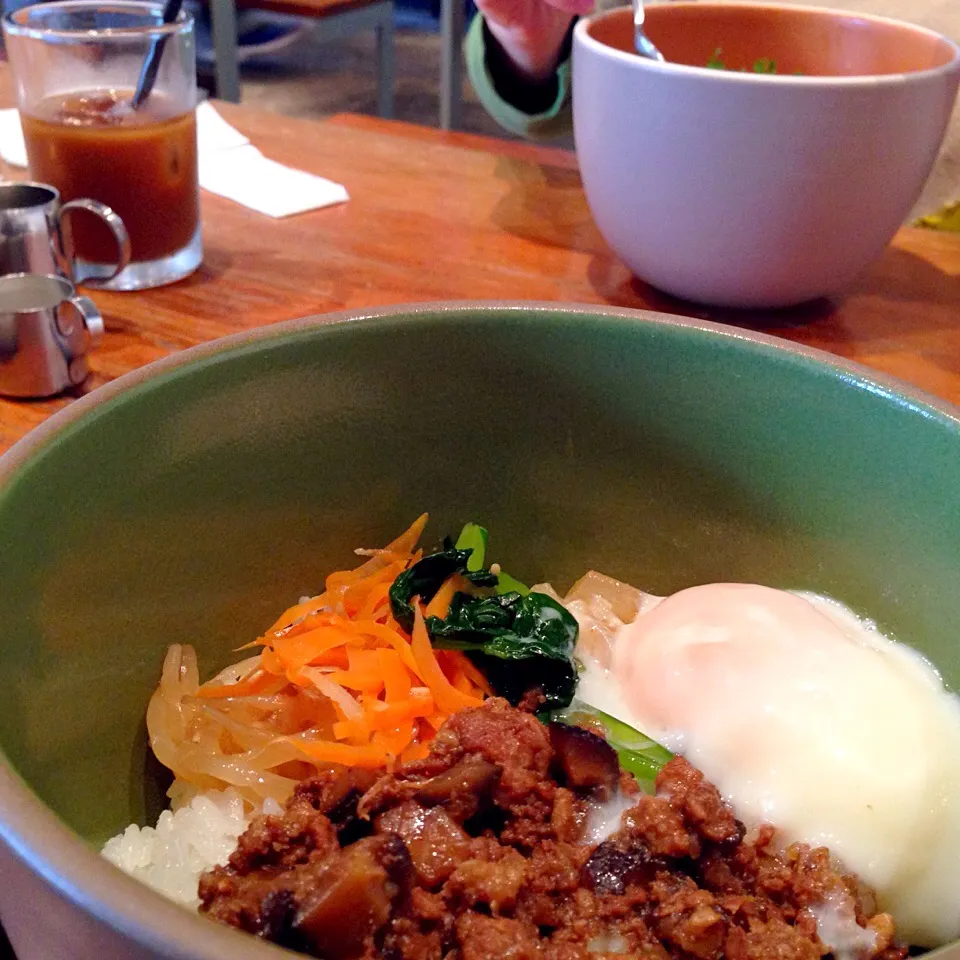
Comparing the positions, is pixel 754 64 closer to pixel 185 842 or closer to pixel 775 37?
pixel 775 37

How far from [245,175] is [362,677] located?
1.35 m

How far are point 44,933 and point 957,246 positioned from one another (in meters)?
1.80

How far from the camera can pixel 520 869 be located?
752 millimetres

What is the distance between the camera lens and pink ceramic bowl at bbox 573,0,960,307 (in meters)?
1.25

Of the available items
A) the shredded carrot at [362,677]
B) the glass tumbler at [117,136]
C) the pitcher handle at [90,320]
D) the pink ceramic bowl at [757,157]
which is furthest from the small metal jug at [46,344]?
the pink ceramic bowl at [757,157]

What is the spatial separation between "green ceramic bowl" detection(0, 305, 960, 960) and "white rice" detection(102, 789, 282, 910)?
0.03 metres

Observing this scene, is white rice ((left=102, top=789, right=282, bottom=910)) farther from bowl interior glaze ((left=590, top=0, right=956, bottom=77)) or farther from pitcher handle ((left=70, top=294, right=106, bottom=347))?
bowl interior glaze ((left=590, top=0, right=956, bottom=77))

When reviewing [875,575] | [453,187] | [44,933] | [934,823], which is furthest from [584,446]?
[453,187]

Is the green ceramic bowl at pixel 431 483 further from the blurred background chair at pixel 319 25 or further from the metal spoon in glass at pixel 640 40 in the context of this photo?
the blurred background chair at pixel 319 25

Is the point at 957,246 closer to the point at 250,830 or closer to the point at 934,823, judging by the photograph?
the point at 934,823

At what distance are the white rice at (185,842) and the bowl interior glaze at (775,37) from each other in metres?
1.17

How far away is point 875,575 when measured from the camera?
102 centimetres

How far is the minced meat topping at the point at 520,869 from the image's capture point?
2.26ft

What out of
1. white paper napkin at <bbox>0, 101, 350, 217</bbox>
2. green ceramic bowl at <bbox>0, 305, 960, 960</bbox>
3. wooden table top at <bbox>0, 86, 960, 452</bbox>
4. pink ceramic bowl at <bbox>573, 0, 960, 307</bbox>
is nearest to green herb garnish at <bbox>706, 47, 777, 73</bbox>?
pink ceramic bowl at <bbox>573, 0, 960, 307</bbox>
